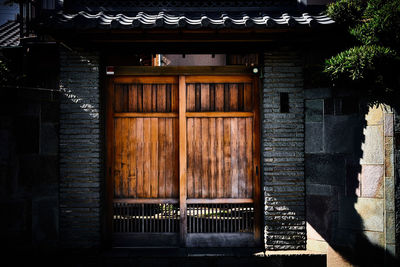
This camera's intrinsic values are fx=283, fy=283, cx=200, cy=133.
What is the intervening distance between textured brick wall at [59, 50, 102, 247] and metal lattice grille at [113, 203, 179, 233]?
0.47m

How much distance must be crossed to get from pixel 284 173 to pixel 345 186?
3.35ft

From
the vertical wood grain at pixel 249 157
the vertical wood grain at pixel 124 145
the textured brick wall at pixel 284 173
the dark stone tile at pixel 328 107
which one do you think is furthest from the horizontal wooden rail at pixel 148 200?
the dark stone tile at pixel 328 107

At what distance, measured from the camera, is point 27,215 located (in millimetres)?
4938

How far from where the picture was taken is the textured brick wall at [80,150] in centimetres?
513

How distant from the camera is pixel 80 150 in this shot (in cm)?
517

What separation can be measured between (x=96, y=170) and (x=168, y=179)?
1341 millimetres

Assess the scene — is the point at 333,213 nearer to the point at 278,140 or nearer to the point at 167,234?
the point at 278,140

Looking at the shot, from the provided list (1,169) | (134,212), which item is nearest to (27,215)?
(1,169)

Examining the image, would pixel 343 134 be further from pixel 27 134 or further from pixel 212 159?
pixel 27 134

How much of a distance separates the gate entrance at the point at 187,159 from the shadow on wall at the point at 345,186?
103 centimetres

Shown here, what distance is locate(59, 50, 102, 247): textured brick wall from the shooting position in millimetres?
5129

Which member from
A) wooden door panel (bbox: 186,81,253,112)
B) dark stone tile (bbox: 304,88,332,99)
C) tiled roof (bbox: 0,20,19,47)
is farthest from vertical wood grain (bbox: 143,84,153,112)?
tiled roof (bbox: 0,20,19,47)

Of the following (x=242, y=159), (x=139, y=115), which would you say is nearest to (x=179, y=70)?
(x=139, y=115)

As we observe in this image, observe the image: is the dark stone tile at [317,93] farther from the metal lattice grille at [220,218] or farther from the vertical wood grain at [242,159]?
the metal lattice grille at [220,218]
